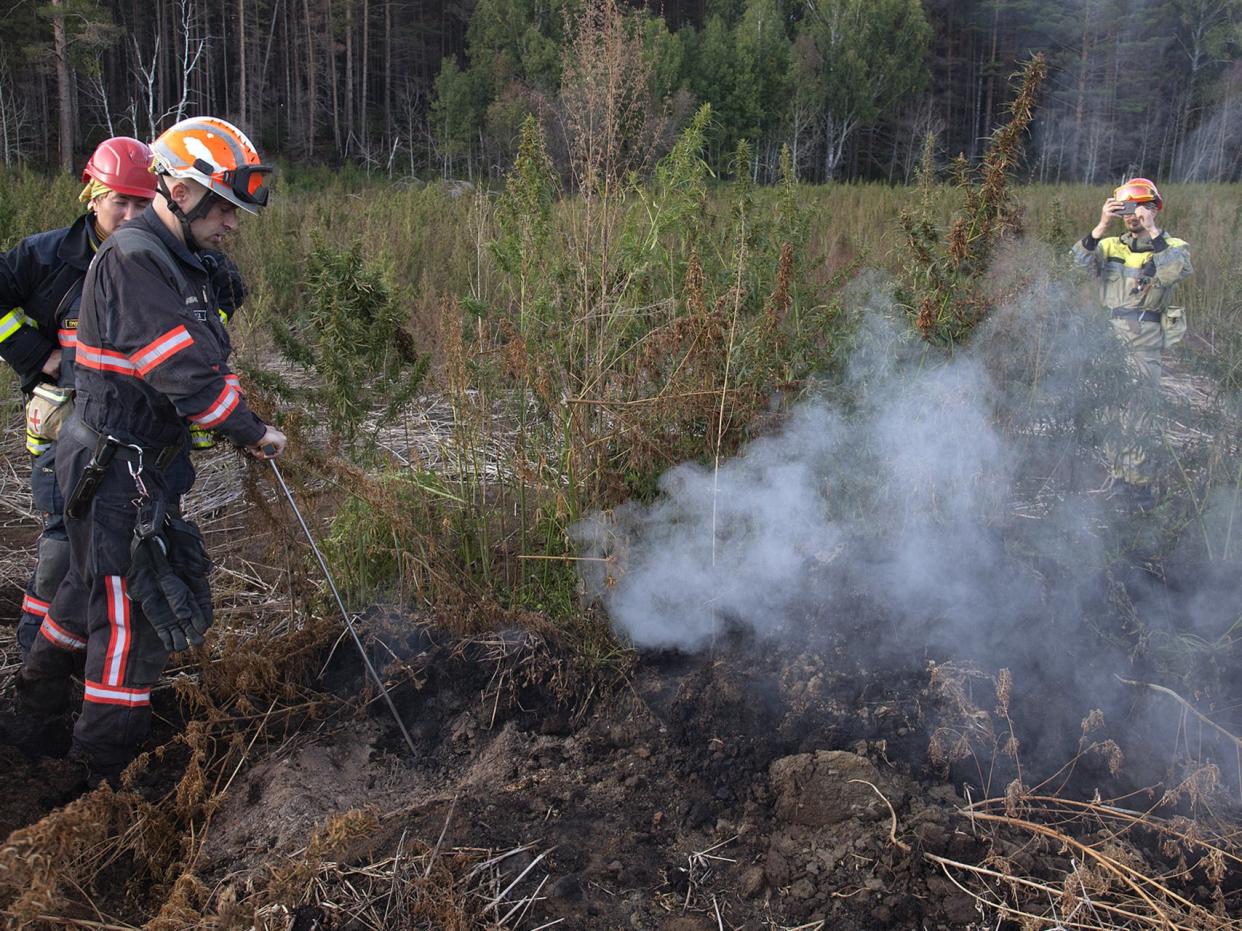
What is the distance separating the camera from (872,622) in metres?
3.53

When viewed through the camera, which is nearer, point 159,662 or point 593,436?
point 159,662

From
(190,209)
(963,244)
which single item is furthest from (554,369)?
(963,244)

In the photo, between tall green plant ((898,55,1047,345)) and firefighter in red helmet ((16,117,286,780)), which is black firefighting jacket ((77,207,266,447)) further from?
tall green plant ((898,55,1047,345))

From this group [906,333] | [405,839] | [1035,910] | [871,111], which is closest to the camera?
[1035,910]

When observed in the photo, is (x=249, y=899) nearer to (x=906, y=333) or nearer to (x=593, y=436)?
(x=593, y=436)

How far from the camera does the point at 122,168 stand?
10.8 ft

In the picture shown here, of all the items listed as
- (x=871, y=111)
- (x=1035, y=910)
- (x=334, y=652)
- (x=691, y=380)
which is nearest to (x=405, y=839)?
(x=334, y=652)

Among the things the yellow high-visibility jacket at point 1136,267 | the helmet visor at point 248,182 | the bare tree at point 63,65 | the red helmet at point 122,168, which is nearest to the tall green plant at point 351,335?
the helmet visor at point 248,182

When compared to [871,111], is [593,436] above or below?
below

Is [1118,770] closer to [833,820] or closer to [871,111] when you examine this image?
[833,820]

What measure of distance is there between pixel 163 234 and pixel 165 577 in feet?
3.59

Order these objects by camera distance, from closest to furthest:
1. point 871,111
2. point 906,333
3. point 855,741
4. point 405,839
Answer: point 405,839 → point 855,741 → point 906,333 → point 871,111

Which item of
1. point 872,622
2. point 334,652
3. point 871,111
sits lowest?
point 334,652

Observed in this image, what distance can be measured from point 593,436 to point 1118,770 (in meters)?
2.18
